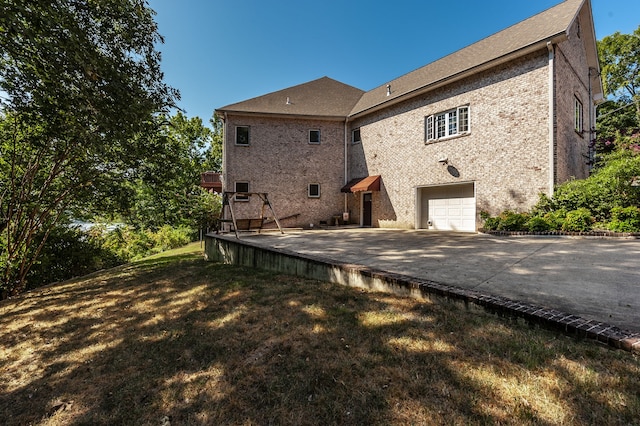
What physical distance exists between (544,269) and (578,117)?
40.0 ft

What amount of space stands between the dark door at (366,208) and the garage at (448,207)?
3.33 m

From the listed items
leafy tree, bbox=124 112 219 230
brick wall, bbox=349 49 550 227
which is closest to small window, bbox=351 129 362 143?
brick wall, bbox=349 49 550 227

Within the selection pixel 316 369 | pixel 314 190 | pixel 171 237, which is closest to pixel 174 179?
pixel 316 369

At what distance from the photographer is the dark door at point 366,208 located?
1642cm

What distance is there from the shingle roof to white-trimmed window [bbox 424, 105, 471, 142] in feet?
4.86

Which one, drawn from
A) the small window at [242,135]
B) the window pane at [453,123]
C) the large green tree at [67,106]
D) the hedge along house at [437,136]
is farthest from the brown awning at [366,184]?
the large green tree at [67,106]

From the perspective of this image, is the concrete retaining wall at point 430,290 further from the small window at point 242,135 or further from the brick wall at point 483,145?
the small window at point 242,135

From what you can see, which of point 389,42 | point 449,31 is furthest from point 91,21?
point 449,31

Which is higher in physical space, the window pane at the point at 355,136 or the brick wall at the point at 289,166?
the window pane at the point at 355,136

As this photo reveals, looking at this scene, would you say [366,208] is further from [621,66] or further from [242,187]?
[621,66]

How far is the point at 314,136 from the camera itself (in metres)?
16.9

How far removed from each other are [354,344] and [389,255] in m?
3.74

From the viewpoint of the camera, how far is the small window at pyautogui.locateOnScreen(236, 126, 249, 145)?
15.9 metres

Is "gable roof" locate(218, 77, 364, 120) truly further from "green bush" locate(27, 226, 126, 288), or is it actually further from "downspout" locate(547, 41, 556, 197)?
"downspout" locate(547, 41, 556, 197)
